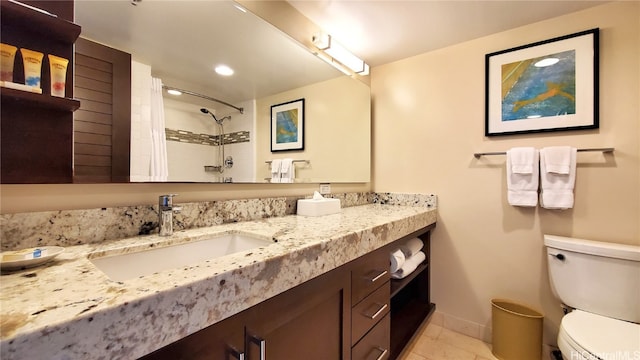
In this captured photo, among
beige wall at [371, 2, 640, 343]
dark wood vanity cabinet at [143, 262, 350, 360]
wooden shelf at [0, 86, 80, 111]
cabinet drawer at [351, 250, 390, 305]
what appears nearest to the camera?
dark wood vanity cabinet at [143, 262, 350, 360]

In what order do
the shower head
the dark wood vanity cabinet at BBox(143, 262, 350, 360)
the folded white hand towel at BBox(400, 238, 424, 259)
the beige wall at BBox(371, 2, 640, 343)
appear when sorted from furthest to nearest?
the folded white hand towel at BBox(400, 238, 424, 259) < the beige wall at BBox(371, 2, 640, 343) < the shower head < the dark wood vanity cabinet at BBox(143, 262, 350, 360)

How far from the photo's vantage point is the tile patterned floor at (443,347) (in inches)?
64.4

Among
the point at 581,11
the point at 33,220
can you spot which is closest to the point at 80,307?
the point at 33,220

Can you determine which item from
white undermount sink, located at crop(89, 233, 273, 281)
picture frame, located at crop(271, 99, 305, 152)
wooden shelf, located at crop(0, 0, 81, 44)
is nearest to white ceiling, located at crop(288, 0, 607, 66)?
picture frame, located at crop(271, 99, 305, 152)

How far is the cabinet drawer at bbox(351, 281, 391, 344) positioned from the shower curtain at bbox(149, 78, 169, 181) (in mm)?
916

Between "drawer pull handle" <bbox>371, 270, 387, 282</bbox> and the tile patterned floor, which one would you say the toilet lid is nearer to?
the tile patterned floor

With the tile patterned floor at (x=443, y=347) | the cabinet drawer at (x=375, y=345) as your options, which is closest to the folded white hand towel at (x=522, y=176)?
the tile patterned floor at (x=443, y=347)

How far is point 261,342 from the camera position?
0.64 m

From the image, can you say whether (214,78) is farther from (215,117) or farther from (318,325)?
(318,325)

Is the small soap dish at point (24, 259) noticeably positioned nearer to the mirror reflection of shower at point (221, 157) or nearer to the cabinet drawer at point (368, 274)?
the mirror reflection of shower at point (221, 157)

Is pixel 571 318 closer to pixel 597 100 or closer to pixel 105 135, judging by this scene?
pixel 597 100

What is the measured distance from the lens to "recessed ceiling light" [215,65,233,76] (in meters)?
1.22

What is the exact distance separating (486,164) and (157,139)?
1934 millimetres

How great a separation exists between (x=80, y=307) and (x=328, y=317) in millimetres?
708
